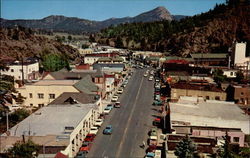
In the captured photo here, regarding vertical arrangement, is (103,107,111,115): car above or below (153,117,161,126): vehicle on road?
above

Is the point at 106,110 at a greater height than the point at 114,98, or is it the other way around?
the point at 114,98

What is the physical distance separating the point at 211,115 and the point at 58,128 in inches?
612

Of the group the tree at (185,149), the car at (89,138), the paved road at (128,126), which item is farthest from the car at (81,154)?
the tree at (185,149)

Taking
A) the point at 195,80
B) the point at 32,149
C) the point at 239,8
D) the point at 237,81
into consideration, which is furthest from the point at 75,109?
the point at 239,8

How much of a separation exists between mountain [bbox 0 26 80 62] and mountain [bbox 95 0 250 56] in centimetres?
3040

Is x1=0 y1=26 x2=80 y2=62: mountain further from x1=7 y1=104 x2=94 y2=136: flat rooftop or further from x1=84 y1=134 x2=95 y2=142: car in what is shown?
x1=84 y1=134 x2=95 y2=142: car

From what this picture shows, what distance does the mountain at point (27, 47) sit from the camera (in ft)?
315

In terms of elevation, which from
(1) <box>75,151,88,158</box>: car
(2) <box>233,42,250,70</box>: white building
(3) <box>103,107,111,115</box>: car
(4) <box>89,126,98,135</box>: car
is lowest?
(1) <box>75,151,88,158</box>: car

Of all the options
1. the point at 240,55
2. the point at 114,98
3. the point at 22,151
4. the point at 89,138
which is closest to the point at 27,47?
the point at 114,98

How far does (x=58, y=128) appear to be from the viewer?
23625 mm

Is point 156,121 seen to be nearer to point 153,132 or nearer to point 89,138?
point 153,132

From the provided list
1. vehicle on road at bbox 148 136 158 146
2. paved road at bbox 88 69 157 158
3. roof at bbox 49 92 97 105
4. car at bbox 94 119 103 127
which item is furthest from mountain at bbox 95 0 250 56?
vehicle on road at bbox 148 136 158 146

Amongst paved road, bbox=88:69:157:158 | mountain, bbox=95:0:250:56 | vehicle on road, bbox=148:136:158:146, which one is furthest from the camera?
mountain, bbox=95:0:250:56

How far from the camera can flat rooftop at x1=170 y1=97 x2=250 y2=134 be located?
2719 cm
